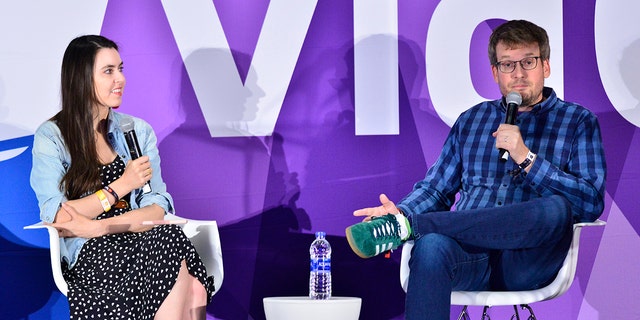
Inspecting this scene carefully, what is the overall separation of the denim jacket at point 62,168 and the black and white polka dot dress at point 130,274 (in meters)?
0.10

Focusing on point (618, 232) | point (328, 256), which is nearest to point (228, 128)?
point (328, 256)

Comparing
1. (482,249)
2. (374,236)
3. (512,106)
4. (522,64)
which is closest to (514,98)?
(512,106)

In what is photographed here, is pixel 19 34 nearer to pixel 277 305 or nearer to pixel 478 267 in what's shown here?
pixel 277 305

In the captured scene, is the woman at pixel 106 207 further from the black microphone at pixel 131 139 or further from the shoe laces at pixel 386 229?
the shoe laces at pixel 386 229

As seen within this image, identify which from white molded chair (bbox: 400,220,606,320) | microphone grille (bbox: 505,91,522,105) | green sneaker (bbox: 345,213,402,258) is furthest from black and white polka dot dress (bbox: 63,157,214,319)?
microphone grille (bbox: 505,91,522,105)

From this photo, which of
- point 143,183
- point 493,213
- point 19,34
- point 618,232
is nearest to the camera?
point 493,213

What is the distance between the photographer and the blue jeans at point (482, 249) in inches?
122

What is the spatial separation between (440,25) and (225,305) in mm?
1761

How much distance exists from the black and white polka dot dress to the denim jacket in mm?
103

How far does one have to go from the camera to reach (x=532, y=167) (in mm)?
3424

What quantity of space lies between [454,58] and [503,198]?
119 centimetres

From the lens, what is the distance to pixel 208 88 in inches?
177

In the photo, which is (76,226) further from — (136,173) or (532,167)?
(532,167)

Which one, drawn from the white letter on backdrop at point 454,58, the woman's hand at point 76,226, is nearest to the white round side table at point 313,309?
the woman's hand at point 76,226
